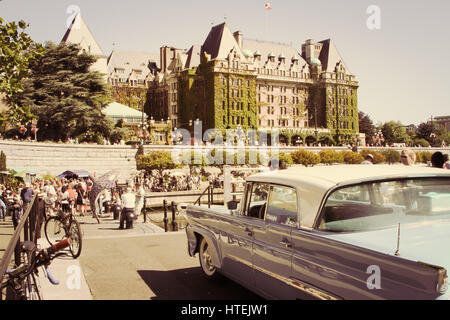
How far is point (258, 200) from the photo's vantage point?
18.7ft

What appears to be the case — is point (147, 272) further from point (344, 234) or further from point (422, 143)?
point (422, 143)

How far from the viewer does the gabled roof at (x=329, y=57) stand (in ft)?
337

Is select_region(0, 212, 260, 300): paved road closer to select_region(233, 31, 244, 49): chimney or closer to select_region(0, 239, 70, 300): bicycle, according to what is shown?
select_region(0, 239, 70, 300): bicycle

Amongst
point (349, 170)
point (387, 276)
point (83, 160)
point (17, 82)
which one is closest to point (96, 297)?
point (349, 170)

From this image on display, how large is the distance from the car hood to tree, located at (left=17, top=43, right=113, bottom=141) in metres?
50.0

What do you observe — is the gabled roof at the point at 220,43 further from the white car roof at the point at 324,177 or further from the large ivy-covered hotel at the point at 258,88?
the white car roof at the point at 324,177

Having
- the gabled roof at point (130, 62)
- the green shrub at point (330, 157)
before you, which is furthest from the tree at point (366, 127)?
the gabled roof at point (130, 62)

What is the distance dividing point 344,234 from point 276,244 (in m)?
0.99

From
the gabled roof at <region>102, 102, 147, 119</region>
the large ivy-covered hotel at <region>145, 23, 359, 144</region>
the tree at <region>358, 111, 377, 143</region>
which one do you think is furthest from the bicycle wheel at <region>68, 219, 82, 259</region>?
the tree at <region>358, 111, 377, 143</region>

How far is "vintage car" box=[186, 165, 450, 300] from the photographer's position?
3.37 metres

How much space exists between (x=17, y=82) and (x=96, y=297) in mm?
7888

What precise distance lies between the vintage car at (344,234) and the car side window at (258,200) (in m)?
0.01

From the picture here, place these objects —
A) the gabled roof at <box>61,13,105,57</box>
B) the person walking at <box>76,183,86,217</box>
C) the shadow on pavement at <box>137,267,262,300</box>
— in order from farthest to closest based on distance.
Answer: the gabled roof at <box>61,13,105,57</box> < the person walking at <box>76,183,86,217</box> < the shadow on pavement at <box>137,267,262,300</box>

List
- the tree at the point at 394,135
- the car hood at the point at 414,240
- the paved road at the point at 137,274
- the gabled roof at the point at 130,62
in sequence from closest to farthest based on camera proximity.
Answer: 1. the car hood at the point at 414,240
2. the paved road at the point at 137,274
3. the gabled roof at the point at 130,62
4. the tree at the point at 394,135
